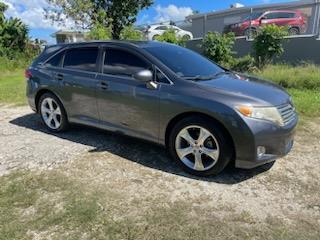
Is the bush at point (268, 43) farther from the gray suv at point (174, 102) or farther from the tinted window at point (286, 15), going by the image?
the gray suv at point (174, 102)

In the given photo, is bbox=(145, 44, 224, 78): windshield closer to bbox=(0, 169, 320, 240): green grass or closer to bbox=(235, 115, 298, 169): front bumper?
bbox=(235, 115, 298, 169): front bumper

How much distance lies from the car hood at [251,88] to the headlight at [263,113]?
12 cm

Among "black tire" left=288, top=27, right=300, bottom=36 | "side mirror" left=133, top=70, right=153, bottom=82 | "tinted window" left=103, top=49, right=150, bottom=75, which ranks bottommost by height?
"side mirror" left=133, top=70, right=153, bottom=82

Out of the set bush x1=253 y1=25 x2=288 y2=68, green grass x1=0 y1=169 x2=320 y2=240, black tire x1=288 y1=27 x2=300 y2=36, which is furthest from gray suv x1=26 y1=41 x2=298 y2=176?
black tire x1=288 y1=27 x2=300 y2=36

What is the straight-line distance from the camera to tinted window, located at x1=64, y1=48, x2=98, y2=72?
5534mm

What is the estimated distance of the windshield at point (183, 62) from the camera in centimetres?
481

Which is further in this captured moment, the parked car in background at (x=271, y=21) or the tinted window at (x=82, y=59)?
the parked car in background at (x=271, y=21)

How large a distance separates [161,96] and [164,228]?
5.80ft

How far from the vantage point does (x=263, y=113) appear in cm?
404

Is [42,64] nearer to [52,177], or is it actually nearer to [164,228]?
[52,177]

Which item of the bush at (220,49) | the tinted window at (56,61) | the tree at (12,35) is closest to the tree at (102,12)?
the tree at (12,35)

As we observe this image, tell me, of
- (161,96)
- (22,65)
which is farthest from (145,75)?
(22,65)

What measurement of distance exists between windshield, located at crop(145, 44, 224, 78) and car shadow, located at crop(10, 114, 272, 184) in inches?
42.5

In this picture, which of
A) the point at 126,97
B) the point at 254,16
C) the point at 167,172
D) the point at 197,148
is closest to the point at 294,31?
the point at 254,16
